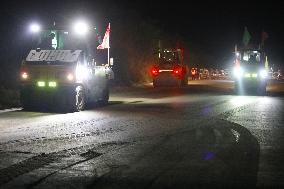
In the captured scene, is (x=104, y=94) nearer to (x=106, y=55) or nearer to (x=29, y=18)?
(x=106, y=55)

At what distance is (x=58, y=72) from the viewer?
1920 cm

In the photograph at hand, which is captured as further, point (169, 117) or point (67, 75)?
point (67, 75)

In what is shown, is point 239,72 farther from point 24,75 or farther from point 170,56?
point 24,75

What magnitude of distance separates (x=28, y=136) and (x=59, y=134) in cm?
76

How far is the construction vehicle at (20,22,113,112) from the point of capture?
1922cm

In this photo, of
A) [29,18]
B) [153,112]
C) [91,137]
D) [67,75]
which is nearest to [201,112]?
[153,112]

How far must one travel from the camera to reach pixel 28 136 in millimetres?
12477

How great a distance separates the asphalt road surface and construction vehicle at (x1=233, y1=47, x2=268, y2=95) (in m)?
16.1

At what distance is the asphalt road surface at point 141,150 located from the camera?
7996 millimetres

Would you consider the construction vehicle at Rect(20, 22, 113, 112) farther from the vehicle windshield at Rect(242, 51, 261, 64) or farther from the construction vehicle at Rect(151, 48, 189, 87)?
the construction vehicle at Rect(151, 48, 189, 87)

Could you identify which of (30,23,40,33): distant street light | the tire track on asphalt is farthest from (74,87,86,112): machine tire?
the tire track on asphalt

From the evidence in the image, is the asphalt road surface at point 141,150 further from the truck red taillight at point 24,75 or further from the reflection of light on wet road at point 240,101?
the reflection of light on wet road at point 240,101

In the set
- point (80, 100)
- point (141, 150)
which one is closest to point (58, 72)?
point (80, 100)

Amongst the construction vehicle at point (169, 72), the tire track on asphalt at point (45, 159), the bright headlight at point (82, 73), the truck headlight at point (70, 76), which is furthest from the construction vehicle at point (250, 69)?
the tire track on asphalt at point (45, 159)
